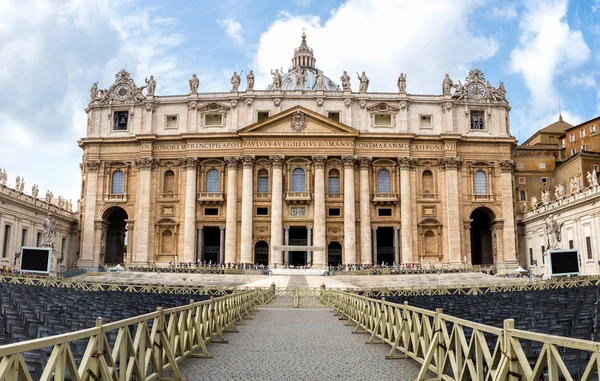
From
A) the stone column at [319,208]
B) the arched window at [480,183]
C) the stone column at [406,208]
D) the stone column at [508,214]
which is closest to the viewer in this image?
the stone column at [319,208]

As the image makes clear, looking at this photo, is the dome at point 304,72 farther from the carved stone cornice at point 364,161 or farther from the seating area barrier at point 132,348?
the seating area barrier at point 132,348

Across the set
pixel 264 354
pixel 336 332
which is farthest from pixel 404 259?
pixel 264 354

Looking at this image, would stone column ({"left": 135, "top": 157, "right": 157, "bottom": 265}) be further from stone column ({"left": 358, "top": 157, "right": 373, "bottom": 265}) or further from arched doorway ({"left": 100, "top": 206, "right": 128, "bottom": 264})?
stone column ({"left": 358, "top": 157, "right": 373, "bottom": 265})

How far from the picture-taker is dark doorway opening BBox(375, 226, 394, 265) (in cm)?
6638

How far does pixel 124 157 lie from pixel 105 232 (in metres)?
Answer: 9.67

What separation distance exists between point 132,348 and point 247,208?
55.4 m

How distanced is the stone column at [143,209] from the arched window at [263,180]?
13.1m

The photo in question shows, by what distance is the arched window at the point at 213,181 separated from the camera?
65875 millimetres

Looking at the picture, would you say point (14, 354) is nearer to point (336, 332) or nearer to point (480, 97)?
point (336, 332)

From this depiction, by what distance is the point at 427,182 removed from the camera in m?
66.1

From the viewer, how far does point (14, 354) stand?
15.5 feet

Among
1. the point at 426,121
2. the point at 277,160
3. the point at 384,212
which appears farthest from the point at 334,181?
the point at 426,121

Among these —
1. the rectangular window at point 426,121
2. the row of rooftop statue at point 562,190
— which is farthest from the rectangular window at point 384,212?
the row of rooftop statue at point 562,190

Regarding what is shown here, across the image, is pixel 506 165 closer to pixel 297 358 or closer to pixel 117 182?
pixel 117 182
